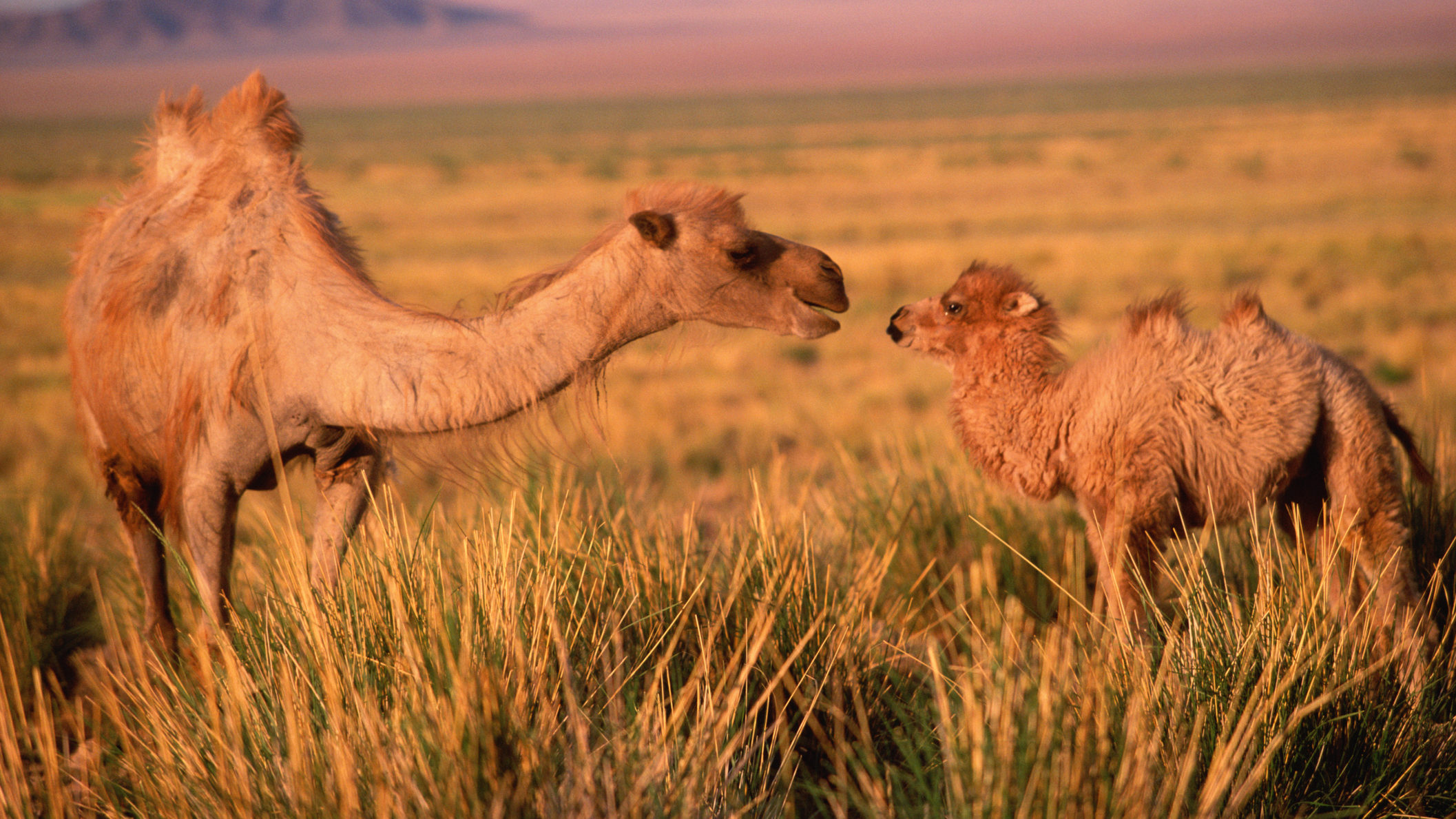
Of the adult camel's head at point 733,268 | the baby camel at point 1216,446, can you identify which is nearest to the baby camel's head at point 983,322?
the baby camel at point 1216,446

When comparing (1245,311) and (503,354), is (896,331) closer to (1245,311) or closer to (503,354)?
(1245,311)

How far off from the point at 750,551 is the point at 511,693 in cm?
173

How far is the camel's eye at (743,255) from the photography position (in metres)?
3.57

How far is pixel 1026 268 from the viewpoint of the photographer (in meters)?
24.6

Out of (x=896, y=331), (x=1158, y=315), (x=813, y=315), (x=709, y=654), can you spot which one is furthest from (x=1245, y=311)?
(x=709, y=654)

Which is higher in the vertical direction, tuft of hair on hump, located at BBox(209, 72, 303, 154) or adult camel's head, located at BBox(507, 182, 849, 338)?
tuft of hair on hump, located at BBox(209, 72, 303, 154)

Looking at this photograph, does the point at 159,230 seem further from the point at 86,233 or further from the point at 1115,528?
the point at 1115,528

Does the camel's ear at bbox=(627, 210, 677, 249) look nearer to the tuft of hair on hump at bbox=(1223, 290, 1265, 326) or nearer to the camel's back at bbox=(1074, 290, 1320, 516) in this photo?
the camel's back at bbox=(1074, 290, 1320, 516)

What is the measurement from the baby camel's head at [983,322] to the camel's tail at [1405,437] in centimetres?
114

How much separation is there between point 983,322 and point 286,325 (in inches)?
98.3

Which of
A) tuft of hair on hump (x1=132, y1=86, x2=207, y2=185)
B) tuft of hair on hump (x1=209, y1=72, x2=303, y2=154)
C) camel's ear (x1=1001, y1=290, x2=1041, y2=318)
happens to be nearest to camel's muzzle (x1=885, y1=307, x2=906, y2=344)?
camel's ear (x1=1001, y1=290, x2=1041, y2=318)

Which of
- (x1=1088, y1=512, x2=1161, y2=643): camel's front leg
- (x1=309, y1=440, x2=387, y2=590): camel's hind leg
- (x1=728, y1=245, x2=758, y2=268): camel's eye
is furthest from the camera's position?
(x1=309, y1=440, x2=387, y2=590): camel's hind leg

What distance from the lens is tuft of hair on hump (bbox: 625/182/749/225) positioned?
3.66m

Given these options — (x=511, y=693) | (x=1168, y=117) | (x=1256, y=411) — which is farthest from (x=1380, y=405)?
(x=1168, y=117)
